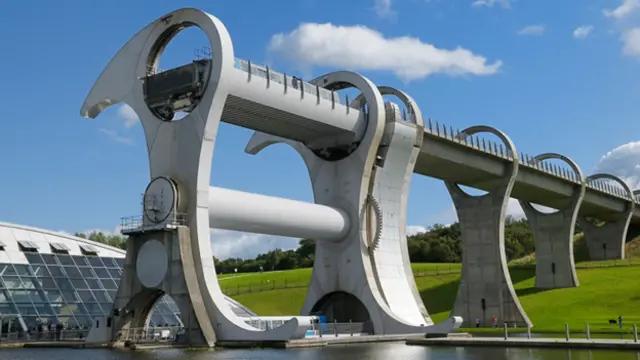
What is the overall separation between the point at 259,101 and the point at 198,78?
3550mm

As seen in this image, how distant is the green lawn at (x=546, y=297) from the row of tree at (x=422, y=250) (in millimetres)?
32571

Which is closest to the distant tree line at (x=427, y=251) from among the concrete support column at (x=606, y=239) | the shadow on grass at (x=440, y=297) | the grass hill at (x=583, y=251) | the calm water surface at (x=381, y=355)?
the grass hill at (x=583, y=251)

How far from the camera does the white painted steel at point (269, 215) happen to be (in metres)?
34.4

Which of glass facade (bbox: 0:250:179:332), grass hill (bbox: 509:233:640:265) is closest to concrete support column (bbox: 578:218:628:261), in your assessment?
grass hill (bbox: 509:233:640:265)

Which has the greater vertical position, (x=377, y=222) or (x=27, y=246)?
(x=377, y=222)

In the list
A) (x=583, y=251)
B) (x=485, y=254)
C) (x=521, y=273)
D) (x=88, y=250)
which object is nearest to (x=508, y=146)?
(x=485, y=254)

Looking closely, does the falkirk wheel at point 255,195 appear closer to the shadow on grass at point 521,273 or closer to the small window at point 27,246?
the small window at point 27,246

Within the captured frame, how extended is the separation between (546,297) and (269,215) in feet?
144

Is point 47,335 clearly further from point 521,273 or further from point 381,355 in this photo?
point 521,273

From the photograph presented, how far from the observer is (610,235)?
93.1 metres

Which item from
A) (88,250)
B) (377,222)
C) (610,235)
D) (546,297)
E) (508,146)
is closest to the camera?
(377,222)

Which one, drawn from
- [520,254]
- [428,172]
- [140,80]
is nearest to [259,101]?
[140,80]

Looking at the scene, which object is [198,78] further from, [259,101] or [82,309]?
[82,309]

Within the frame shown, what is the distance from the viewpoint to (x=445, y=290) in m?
78.5
